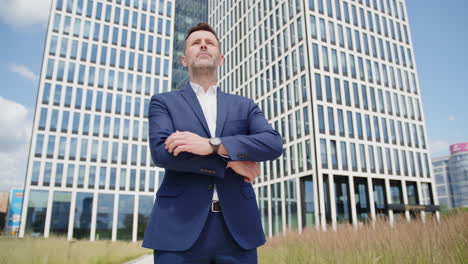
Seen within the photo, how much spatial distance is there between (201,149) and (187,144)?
90 millimetres

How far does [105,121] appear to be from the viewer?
43.2 m

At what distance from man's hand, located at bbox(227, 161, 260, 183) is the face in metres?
0.77

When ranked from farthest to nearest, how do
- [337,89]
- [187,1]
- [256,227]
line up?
[187,1] < [337,89] < [256,227]

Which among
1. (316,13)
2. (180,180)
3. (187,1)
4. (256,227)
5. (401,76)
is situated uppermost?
(187,1)

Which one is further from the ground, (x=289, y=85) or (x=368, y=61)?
(x=368, y=61)

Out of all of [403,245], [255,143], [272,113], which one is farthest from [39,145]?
[255,143]

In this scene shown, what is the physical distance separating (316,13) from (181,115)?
37.7m

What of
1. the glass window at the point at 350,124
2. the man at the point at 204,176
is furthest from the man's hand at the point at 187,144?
the glass window at the point at 350,124

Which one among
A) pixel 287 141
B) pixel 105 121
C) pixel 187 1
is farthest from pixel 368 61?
pixel 187 1

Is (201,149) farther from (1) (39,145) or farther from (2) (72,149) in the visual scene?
(1) (39,145)

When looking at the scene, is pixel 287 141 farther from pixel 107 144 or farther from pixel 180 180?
pixel 180 180

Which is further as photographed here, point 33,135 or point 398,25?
point 398,25

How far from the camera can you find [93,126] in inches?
1663

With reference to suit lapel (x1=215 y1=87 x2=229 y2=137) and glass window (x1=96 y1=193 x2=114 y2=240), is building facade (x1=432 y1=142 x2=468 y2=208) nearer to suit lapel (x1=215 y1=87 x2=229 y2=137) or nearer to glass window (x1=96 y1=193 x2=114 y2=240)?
glass window (x1=96 y1=193 x2=114 y2=240)
